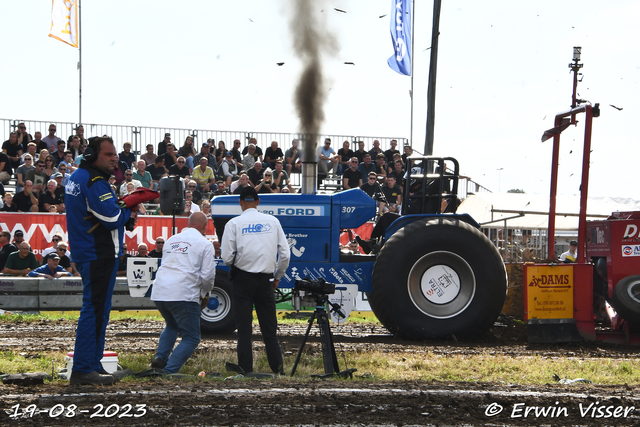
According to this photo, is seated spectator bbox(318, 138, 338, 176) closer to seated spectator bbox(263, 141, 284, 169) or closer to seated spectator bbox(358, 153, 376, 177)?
seated spectator bbox(358, 153, 376, 177)

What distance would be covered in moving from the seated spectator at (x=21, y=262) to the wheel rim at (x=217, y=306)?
18.5 feet

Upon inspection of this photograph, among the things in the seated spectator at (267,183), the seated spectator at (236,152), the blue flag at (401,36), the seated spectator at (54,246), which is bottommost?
the seated spectator at (54,246)

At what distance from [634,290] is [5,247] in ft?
36.0

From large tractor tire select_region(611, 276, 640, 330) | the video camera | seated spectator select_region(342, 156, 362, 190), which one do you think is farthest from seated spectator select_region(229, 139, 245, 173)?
the video camera

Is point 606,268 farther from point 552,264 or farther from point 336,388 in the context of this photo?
point 336,388

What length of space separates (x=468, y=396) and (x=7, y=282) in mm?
9385

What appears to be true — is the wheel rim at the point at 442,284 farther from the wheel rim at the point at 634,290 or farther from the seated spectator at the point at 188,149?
the seated spectator at the point at 188,149

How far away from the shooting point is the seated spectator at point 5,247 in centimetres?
1302

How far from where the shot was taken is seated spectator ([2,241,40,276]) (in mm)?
12773

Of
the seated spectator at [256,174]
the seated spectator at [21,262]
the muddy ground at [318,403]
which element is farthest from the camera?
the seated spectator at [256,174]

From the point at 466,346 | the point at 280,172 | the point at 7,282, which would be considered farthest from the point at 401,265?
the point at 280,172

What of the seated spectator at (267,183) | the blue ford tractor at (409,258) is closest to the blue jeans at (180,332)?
the blue ford tractor at (409,258)

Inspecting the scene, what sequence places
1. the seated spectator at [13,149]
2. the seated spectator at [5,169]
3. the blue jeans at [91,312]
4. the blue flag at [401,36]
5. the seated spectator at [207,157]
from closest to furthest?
the blue jeans at [91,312] < the seated spectator at [5,169] < the seated spectator at [13,149] < the seated spectator at [207,157] < the blue flag at [401,36]

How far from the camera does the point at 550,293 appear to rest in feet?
27.8
